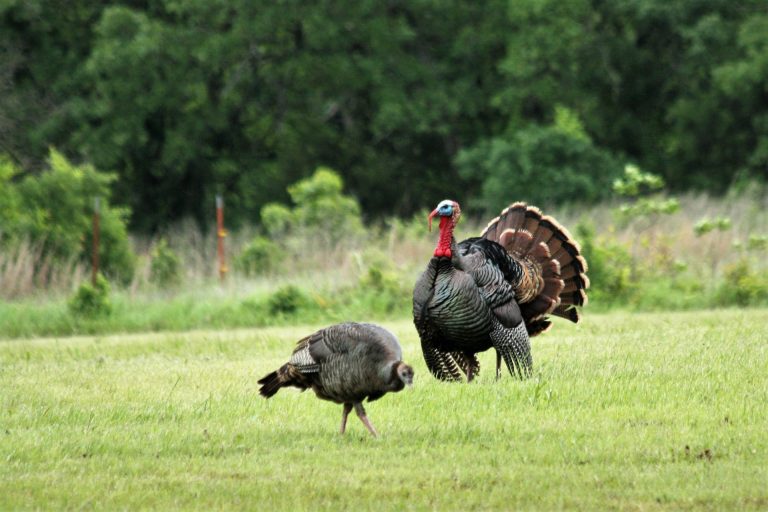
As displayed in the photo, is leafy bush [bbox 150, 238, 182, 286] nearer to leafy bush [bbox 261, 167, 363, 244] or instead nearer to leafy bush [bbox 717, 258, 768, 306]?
leafy bush [bbox 261, 167, 363, 244]

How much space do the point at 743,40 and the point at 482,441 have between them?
2847 centimetres

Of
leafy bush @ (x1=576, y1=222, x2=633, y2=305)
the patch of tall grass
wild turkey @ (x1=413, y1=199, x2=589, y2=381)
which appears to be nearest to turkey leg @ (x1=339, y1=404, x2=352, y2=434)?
wild turkey @ (x1=413, y1=199, x2=589, y2=381)

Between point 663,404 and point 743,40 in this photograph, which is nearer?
point 663,404

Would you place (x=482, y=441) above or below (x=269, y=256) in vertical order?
below

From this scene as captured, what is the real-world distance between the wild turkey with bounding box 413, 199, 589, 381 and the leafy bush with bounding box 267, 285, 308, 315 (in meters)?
6.80

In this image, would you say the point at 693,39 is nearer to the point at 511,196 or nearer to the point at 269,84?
the point at 511,196

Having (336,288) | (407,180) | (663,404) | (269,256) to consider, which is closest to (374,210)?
(407,180)

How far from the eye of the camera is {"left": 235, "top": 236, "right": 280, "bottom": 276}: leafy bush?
23094 millimetres

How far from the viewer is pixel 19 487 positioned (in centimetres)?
760

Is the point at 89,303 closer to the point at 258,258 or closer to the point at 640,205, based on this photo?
the point at 258,258

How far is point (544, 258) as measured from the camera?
39.8 ft

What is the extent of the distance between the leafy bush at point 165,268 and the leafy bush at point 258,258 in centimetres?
116

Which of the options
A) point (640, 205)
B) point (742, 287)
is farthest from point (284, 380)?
point (640, 205)

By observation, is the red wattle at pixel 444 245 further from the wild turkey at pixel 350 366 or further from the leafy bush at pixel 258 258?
the leafy bush at pixel 258 258
